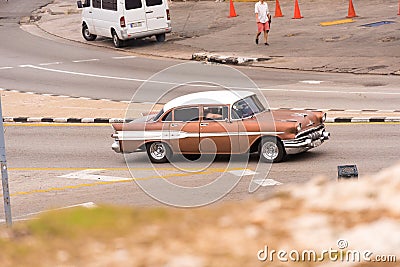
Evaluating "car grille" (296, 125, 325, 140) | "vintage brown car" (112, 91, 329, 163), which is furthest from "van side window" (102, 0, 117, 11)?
"car grille" (296, 125, 325, 140)

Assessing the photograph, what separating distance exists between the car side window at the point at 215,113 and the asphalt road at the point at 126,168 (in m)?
0.91

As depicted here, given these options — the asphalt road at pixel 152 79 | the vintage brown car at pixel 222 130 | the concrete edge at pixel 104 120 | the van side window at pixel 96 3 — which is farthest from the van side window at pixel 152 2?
the vintage brown car at pixel 222 130

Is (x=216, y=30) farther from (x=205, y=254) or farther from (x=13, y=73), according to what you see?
(x=205, y=254)

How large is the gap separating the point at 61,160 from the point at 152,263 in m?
13.3

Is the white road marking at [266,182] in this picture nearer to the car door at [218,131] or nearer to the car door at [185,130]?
the car door at [218,131]

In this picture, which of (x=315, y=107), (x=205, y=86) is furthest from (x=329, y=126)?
(x=205, y=86)

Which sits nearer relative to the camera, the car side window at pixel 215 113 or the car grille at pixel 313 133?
the car grille at pixel 313 133

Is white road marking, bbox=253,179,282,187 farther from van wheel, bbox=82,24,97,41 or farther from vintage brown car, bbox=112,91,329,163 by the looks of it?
van wheel, bbox=82,24,97,41

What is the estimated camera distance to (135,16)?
125ft

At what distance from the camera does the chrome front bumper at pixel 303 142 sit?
1900 cm

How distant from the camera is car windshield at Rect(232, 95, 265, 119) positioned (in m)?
19.5

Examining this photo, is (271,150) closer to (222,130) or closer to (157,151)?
(222,130)

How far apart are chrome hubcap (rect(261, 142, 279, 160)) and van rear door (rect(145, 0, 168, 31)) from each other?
20.0 m

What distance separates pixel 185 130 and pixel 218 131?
28.5 inches
